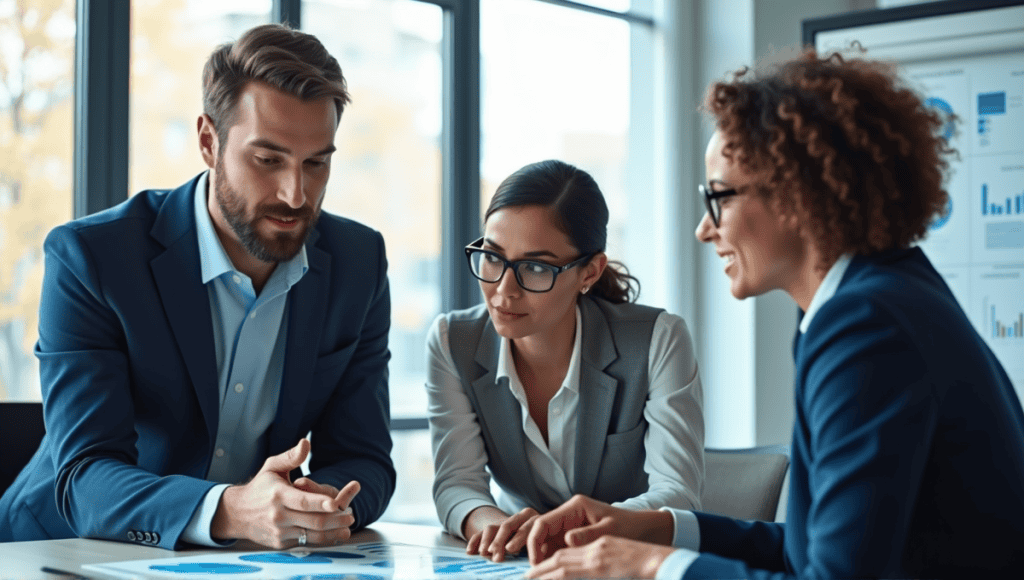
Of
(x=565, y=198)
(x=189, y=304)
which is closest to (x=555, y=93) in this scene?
(x=565, y=198)

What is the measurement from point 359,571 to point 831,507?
70 cm

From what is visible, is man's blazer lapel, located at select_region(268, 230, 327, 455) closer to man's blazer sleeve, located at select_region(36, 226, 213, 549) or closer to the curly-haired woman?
man's blazer sleeve, located at select_region(36, 226, 213, 549)

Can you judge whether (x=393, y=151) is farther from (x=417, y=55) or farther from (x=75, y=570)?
(x=75, y=570)

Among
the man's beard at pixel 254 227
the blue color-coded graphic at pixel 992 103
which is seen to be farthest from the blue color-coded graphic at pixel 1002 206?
the man's beard at pixel 254 227

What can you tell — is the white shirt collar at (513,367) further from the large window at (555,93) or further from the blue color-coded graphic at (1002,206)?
the blue color-coded graphic at (1002,206)

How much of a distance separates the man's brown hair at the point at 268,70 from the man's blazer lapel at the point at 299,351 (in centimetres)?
36

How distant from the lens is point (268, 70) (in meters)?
2.05

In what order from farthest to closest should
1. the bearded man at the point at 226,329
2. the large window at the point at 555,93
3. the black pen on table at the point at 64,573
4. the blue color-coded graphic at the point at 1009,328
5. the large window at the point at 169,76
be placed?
the large window at the point at 555,93 < the blue color-coded graphic at the point at 1009,328 < the large window at the point at 169,76 < the bearded man at the point at 226,329 < the black pen on table at the point at 64,573

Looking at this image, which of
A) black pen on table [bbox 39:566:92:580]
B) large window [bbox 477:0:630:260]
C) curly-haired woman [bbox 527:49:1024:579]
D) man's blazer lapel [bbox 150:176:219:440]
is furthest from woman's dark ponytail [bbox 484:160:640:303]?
large window [bbox 477:0:630:260]

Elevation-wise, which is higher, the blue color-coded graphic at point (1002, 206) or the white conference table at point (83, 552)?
the blue color-coded graphic at point (1002, 206)

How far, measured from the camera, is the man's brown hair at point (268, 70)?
6.73 ft

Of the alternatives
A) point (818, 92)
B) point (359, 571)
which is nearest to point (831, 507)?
point (818, 92)

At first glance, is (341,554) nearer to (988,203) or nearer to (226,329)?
(226,329)

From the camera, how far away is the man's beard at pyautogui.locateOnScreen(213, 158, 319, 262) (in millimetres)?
2064
